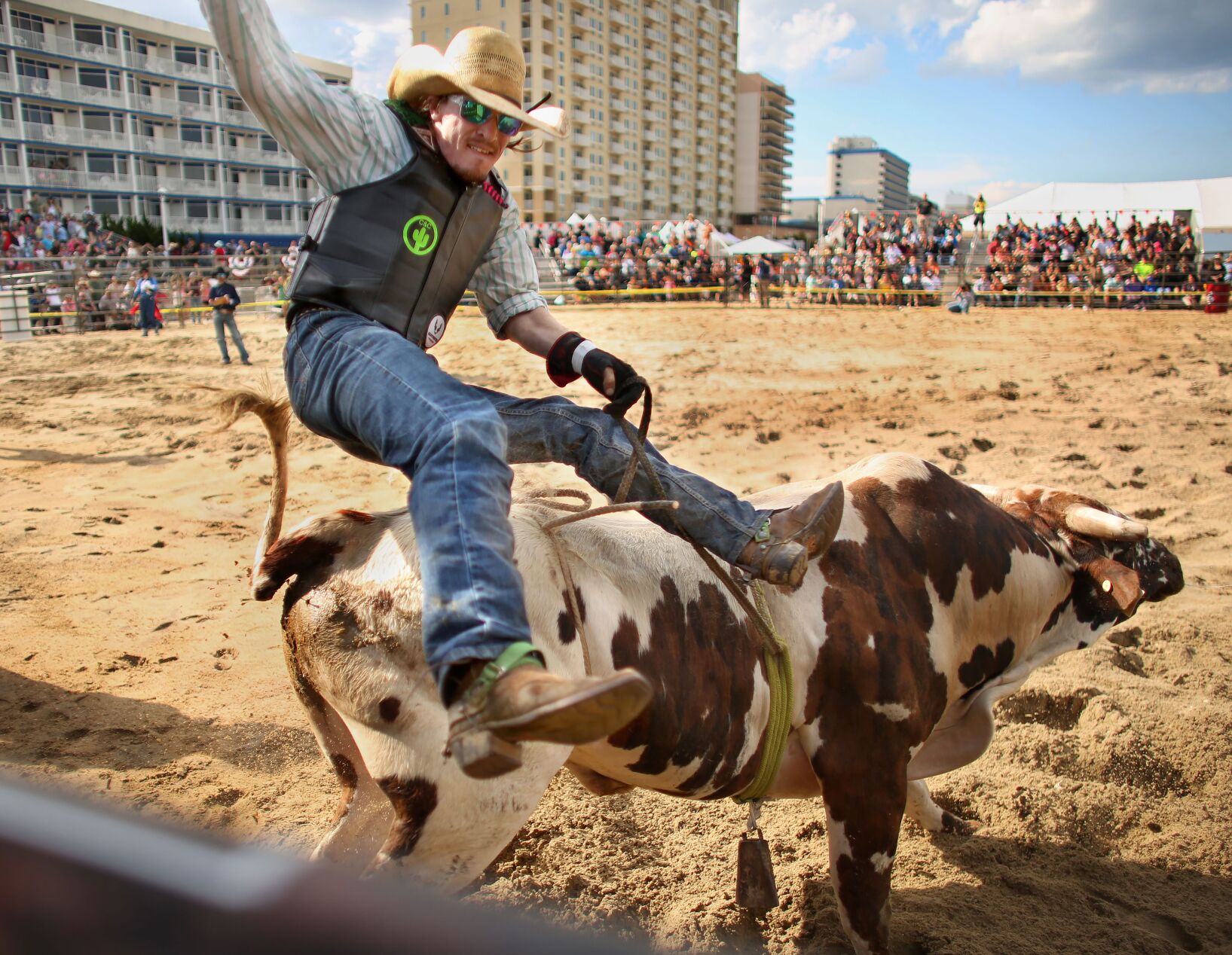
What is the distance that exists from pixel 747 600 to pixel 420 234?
Answer: 4.25ft

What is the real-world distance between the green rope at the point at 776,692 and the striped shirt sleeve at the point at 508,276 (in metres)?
1.08

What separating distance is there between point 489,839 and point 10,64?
66.2 meters

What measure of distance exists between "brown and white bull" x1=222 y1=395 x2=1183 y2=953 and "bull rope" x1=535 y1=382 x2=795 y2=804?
0.03m

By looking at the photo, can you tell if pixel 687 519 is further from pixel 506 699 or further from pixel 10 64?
pixel 10 64

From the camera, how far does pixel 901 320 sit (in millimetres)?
18547

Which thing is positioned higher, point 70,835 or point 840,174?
point 840,174

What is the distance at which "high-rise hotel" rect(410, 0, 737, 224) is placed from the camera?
80875 millimetres

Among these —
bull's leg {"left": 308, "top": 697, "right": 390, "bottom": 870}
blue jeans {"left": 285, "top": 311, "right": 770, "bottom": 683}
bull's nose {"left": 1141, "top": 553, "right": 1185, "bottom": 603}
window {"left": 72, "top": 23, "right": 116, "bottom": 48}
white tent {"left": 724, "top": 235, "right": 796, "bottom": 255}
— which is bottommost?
bull's leg {"left": 308, "top": 697, "right": 390, "bottom": 870}

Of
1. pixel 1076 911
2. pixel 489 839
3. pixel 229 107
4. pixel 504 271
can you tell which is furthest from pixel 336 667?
pixel 229 107

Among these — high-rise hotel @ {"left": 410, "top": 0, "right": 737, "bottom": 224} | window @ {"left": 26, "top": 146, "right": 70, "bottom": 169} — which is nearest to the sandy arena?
window @ {"left": 26, "top": 146, "right": 70, "bottom": 169}

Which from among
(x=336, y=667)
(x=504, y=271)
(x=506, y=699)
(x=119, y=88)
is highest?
(x=119, y=88)

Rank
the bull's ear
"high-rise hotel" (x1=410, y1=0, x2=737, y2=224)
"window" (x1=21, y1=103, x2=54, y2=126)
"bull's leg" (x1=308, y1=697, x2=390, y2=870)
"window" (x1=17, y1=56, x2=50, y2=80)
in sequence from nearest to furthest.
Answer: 1. "bull's leg" (x1=308, y1=697, x2=390, y2=870)
2. the bull's ear
3. "window" (x1=21, y1=103, x2=54, y2=126)
4. "window" (x1=17, y1=56, x2=50, y2=80)
5. "high-rise hotel" (x1=410, y1=0, x2=737, y2=224)

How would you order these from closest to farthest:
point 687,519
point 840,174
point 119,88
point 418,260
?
point 418,260 < point 687,519 < point 119,88 < point 840,174

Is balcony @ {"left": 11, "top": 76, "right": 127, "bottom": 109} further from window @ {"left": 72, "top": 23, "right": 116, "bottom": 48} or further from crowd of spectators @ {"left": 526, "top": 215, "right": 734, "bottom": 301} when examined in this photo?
crowd of spectators @ {"left": 526, "top": 215, "right": 734, "bottom": 301}
